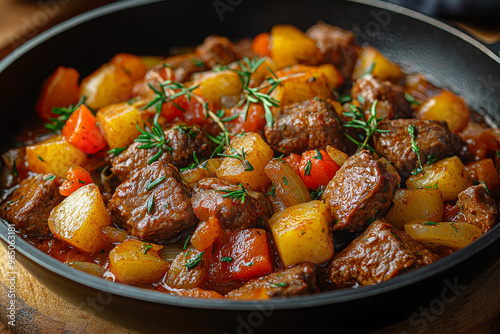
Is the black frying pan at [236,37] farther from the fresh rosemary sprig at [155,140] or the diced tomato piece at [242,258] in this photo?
the fresh rosemary sprig at [155,140]

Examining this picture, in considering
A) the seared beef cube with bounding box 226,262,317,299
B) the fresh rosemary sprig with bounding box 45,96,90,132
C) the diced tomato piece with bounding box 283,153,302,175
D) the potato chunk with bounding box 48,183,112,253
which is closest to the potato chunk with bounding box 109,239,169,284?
the potato chunk with bounding box 48,183,112,253

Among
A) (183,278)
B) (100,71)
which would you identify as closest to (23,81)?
(100,71)

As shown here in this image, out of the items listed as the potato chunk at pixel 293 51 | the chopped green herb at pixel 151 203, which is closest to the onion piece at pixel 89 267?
the chopped green herb at pixel 151 203

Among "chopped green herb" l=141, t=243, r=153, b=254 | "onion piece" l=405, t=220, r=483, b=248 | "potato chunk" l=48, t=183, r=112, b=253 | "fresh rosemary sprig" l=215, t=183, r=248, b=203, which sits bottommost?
"onion piece" l=405, t=220, r=483, b=248

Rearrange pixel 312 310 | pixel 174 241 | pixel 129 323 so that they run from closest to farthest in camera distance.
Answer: pixel 312 310 < pixel 129 323 < pixel 174 241

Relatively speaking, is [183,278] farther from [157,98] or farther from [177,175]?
[157,98]

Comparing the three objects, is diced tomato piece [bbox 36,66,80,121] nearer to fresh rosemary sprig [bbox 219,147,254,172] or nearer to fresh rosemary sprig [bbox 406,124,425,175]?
fresh rosemary sprig [bbox 219,147,254,172]

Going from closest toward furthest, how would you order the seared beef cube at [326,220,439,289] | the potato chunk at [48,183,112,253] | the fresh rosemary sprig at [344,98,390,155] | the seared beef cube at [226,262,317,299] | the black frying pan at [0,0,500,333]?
the black frying pan at [0,0,500,333] → the seared beef cube at [226,262,317,299] → the seared beef cube at [326,220,439,289] → the potato chunk at [48,183,112,253] → the fresh rosemary sprig at [344,98,390,155]
